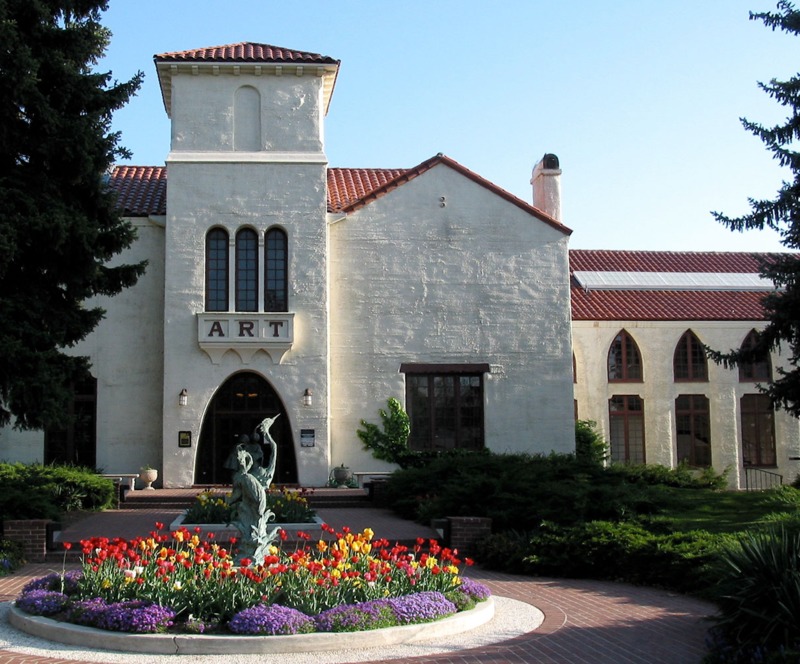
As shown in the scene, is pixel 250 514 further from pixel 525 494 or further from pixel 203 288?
pixel 203 288

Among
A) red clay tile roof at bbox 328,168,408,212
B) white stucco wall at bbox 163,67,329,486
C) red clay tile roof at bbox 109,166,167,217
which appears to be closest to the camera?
white stucco wall at bbox 163,67,329,486

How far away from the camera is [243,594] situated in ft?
30.9

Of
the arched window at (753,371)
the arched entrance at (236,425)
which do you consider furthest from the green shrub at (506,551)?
the arched window at (753,371)

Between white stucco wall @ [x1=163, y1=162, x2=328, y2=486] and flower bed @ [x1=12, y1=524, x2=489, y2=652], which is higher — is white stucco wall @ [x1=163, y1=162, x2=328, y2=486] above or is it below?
above

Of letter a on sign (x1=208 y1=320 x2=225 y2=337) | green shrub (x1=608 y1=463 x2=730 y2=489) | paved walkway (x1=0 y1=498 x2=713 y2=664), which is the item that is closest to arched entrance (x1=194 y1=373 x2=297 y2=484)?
letter a on sign (x1=208 y1=320 x2=225 y2=337)

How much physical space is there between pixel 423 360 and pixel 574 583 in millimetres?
13849

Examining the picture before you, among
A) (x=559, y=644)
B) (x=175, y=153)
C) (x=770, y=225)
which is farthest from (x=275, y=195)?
(x=559, y=644)

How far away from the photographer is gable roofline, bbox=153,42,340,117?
26.0m

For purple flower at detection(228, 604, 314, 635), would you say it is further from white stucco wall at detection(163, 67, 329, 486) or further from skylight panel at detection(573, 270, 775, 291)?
skylight panel at detection(573, 270, 775, 291)

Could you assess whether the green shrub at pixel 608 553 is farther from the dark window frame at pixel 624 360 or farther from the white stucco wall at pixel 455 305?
the dark window frame at pixel 624 360

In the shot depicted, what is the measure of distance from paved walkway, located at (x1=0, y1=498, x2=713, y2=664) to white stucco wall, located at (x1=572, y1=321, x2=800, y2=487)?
17.9 m

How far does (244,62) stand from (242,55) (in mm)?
414

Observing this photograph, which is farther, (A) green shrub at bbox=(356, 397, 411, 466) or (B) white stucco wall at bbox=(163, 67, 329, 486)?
(A) green shrub at bbox=(356, 397, 411, 466)

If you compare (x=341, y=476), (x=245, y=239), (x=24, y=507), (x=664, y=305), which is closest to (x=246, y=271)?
(x=245, y=239)
